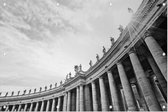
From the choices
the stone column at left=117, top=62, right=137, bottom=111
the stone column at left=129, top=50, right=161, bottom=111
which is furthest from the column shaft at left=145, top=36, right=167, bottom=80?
the stone column at left=117, top=62, right=137, bottom=111

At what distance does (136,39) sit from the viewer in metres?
15.5

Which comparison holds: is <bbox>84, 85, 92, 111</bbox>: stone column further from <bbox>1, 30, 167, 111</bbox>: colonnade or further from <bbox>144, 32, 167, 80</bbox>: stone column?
<bbox>144, 32, 167, 80</bbox>: stone column

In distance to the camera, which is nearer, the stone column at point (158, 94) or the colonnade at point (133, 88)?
the colonnade at point (133, 88)

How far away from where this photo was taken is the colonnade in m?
12.6

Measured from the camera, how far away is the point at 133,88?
25.3m

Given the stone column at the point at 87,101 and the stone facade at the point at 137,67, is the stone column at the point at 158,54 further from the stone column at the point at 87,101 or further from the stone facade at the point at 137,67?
the stone column at the point at 87,101

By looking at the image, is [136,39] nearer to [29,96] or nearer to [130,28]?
[130,28]

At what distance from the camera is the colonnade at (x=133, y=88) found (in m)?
12.6

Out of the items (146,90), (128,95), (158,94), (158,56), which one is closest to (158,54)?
(158,56)

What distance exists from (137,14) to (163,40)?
6.49m

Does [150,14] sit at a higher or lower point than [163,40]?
higher

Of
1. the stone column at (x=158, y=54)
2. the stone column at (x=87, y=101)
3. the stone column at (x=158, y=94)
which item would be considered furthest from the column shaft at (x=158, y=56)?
the stone column at (x=87, y=101)

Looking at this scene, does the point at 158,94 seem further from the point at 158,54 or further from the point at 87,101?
the point at 87,101

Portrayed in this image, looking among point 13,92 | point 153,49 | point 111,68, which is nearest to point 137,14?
point 153,49
